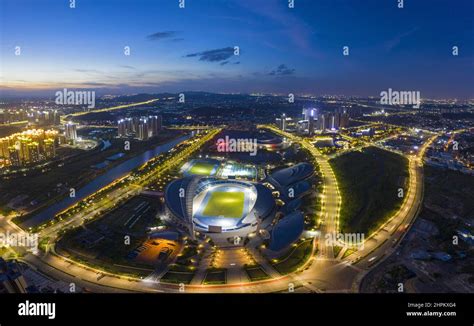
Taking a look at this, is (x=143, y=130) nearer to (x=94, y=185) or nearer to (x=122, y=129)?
(x=122, y=129)

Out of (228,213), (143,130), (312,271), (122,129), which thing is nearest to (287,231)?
(312,271)

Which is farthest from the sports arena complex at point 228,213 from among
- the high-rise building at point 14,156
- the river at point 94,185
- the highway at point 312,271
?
the high-rise building at point 14,156

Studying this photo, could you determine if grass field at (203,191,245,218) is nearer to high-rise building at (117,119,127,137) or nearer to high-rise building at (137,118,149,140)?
high-rise building at (137,118,149,140)

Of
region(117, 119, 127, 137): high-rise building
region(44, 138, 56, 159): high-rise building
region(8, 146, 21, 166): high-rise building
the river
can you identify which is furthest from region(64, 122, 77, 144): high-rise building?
region(8, 146, 21, 166): high-rise building

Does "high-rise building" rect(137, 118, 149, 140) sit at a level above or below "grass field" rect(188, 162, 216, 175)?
above

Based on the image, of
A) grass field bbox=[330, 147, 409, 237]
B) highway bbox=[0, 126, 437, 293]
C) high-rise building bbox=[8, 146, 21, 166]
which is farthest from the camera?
high-rise building bbox=[8, 146, 21, 166]

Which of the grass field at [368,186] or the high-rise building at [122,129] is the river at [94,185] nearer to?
the high-rise building at [122,129]
